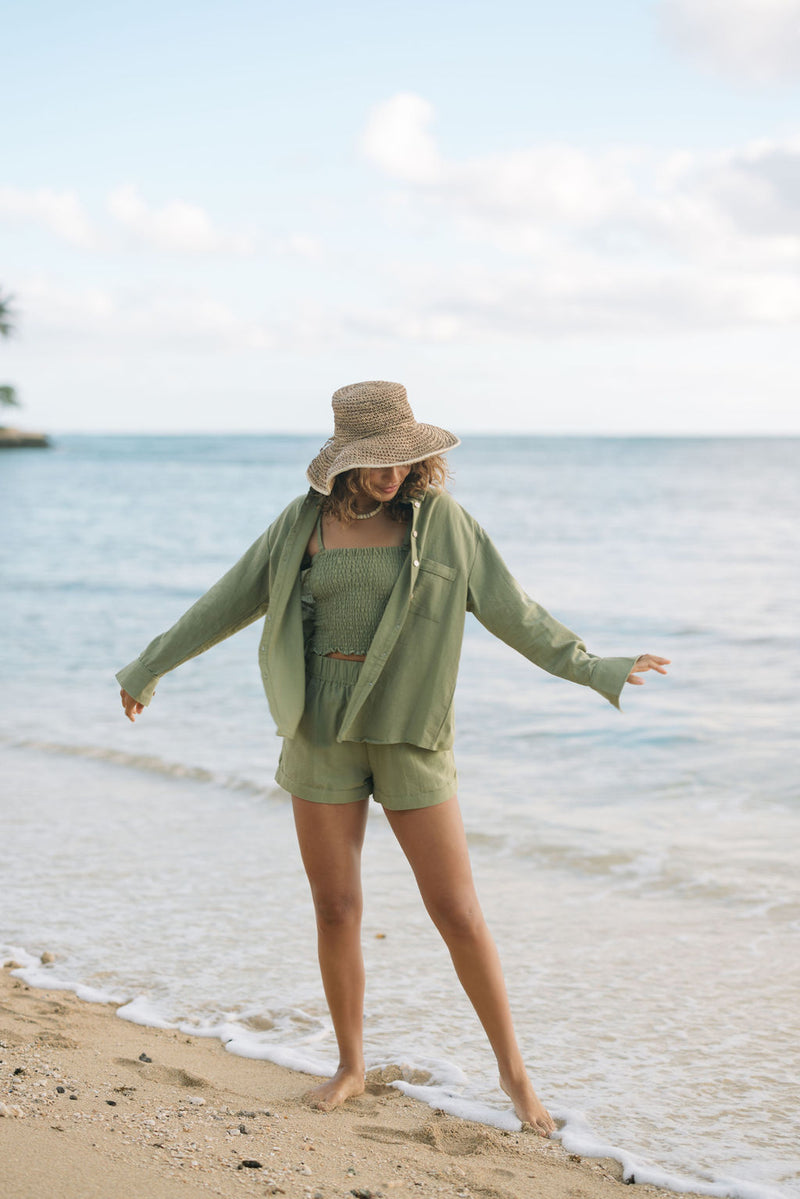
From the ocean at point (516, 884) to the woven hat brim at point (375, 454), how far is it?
0.16m

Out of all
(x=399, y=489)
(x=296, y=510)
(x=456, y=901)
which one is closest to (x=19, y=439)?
(x=296, y=510)

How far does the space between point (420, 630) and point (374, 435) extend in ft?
1.69

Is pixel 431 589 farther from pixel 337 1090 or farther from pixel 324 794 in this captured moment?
pixel 337 1090

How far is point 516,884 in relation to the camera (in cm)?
542

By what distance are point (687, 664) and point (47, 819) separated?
23.0 ft

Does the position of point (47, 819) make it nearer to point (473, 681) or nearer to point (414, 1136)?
point (414, 1136)

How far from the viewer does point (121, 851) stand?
18.9ft

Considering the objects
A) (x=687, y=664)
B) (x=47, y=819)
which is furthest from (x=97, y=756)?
(x=687, y=664)

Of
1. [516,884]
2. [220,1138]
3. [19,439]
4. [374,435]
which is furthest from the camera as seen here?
[19,439]

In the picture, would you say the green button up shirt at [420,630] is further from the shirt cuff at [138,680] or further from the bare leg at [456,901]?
the shirt cuff at [138,680]

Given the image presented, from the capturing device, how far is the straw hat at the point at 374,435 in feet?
9.45

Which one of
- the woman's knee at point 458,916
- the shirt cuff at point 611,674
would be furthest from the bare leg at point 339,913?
the shirt cuff at point 611,674

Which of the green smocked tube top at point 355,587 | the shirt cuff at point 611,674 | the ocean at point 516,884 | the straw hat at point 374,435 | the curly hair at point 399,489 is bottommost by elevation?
the ocean at point 516,884

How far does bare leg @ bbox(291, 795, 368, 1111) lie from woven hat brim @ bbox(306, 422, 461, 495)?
0.85m
